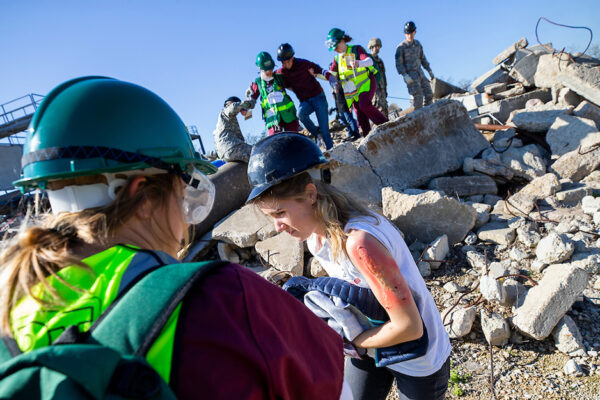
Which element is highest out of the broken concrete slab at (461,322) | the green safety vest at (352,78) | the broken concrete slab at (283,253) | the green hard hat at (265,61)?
the green hard hat at (265,61)

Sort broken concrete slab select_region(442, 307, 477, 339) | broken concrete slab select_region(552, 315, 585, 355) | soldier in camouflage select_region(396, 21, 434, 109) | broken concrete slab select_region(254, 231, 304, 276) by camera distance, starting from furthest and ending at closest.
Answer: soldier in camouflage select_region(396, 21, 434, 109)
broken concrete slab select_region(254, 231, 304, 276)
broken concrete slab select_region(442, 307, 477, 339)
broken concrete slab select_region(552, 315, 585, 355)

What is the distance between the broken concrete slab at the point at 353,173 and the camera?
224 inches

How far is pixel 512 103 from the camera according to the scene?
9062 mm

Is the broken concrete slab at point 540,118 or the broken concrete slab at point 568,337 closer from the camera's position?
the broken concrete slab at point 568,337

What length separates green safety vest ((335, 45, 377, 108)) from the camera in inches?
263

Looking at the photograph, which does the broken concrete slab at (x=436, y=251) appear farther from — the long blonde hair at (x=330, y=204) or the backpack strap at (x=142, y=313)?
the backpack strap at (x=142, y=313)

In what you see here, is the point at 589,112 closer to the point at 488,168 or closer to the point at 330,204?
the point at 488,168

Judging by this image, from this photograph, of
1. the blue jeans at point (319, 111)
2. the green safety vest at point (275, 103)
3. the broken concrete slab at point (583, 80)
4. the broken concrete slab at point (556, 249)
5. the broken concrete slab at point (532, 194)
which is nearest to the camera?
the broken concrete slab at point (556, 249)

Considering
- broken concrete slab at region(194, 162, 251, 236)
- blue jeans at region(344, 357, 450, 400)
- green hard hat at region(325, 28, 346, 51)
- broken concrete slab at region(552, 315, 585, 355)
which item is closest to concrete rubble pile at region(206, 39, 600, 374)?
broken concrete slab at region(552, 315, 585, 355)

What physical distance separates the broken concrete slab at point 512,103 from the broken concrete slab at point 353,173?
16.3ft

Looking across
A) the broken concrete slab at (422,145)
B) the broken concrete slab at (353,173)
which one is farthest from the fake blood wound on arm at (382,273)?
the broken concrete slab at (422,145)

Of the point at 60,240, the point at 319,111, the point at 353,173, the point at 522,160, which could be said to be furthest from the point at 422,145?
the point at 60,240

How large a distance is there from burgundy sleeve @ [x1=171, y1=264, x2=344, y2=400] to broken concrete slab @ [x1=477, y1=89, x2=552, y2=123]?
9635 millimetres

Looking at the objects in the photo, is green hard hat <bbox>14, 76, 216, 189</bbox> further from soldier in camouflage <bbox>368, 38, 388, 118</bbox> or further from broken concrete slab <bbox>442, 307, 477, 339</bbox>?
soldier in camouflage <bbox>368, 38, 388, 118</bbox>
